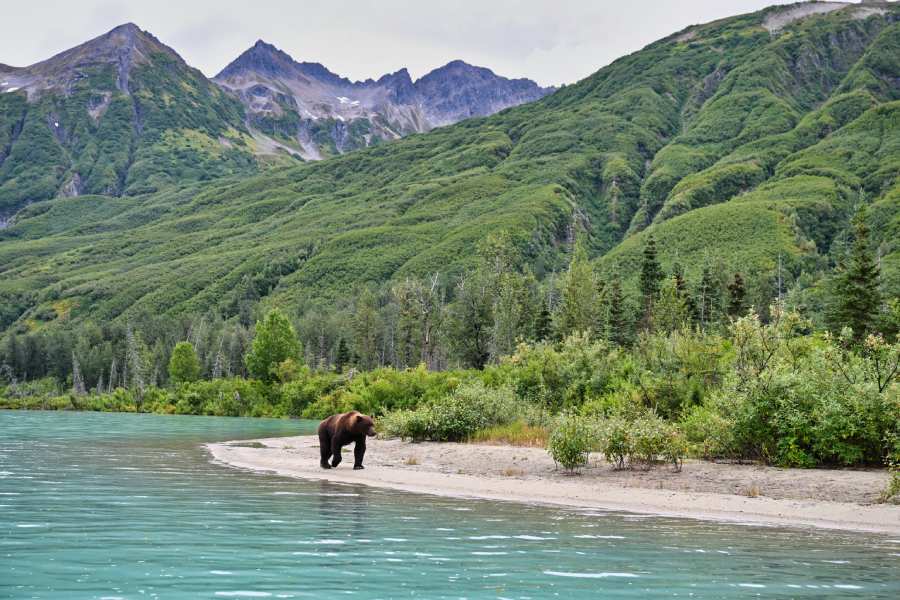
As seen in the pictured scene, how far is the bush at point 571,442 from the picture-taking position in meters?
23.7

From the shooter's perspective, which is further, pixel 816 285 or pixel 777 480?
pixel 816 285

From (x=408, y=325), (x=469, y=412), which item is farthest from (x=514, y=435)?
(x=408, y=325)

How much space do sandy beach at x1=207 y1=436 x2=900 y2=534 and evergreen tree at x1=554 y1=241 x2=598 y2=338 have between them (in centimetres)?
5938

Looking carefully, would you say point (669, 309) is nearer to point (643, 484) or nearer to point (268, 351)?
point (268, 351)

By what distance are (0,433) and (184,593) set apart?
149 feet

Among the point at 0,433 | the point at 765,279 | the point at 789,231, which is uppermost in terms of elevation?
the point at 789,231

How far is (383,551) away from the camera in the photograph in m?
12.0

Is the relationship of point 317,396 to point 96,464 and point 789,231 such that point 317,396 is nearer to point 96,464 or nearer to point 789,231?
point 96,464

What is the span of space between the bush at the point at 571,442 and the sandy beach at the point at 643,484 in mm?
495

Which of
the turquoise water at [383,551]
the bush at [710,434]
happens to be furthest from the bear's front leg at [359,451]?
the bush at [710,434]

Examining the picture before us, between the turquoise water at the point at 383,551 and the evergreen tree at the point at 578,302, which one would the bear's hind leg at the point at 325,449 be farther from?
the evergreen tree at the point at 578,302

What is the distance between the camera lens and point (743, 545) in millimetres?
13016

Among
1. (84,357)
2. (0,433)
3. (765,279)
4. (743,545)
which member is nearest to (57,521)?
(743,545)

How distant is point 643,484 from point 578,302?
242 ft
